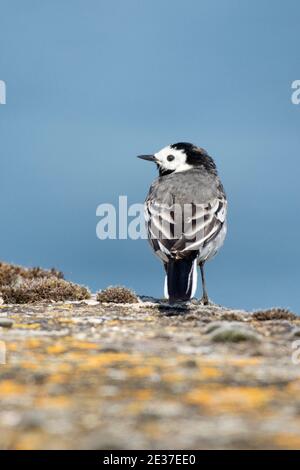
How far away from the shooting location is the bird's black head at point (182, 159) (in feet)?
68.5

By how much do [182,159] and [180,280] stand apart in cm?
578

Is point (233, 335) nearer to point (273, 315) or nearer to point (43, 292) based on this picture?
point (273, 315)

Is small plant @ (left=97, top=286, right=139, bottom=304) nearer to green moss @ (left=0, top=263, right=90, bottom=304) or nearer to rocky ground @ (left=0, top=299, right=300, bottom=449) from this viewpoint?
green moss @ (left=0, top=263, right=90, bottom=304)

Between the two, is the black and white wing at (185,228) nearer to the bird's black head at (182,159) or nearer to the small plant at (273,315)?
the small plant at (273,315)

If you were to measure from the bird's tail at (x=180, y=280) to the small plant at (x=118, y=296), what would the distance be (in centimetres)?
330

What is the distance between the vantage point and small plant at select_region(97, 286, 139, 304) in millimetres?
19453

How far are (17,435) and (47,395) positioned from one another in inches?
56.5

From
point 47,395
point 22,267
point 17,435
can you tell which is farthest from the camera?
point 22,267

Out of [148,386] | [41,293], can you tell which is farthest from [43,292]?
[148,386]

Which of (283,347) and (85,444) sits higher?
(283,347)

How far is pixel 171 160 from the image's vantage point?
2117 centimetres
